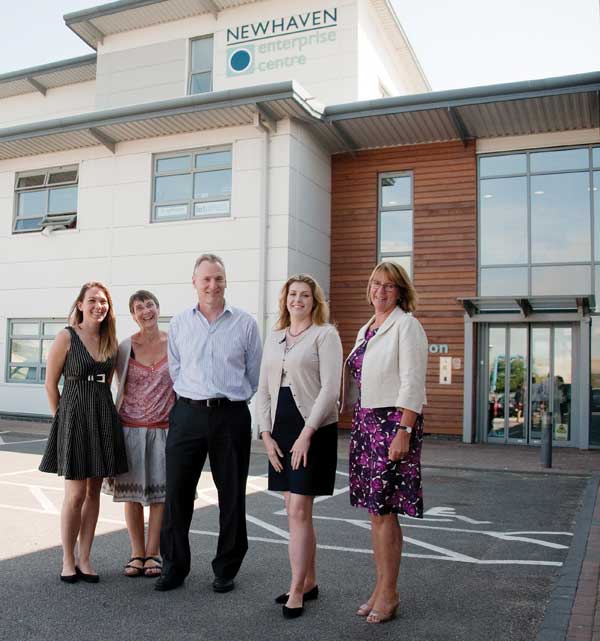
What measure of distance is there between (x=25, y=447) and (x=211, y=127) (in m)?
7.44

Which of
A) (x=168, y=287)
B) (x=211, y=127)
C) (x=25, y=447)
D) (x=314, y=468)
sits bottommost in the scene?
(x=25, y=447)

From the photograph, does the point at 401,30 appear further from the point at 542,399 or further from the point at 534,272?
the point at 542,399

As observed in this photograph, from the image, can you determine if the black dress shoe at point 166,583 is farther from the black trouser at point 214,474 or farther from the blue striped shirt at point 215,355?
the blue striped shirt at point 215,355

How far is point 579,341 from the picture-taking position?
14.0 m

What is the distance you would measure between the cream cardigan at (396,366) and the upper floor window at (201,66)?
15.7 meters

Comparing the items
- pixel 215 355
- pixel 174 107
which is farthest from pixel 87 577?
pixel 174 107

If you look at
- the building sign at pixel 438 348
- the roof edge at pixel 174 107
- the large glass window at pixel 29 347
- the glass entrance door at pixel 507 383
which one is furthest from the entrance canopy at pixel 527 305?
the large glass window at pixel 29 347

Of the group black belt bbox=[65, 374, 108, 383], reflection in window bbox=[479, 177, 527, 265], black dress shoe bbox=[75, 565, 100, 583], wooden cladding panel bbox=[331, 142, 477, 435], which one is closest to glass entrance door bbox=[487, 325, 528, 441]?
wooden cladding panel bbox=[331, 142, 477, 435]

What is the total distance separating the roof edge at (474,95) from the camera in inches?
497

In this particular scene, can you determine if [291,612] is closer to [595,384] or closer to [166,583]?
[166,583]

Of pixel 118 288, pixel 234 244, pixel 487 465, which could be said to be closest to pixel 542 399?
pixel 487 465

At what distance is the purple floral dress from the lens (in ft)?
12.2

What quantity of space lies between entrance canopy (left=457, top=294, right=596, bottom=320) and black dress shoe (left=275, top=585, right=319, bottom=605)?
998 cm

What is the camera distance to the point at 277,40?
1747 cm
